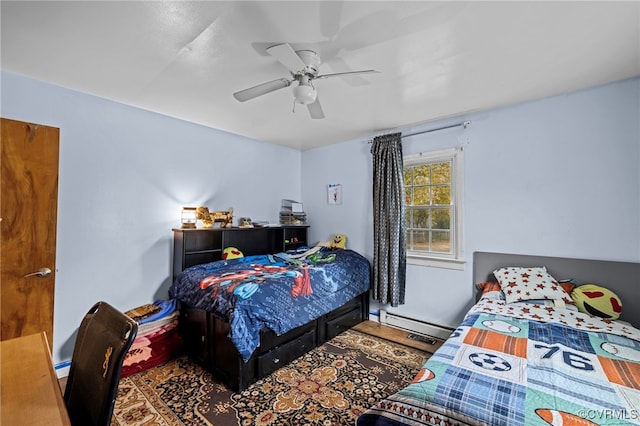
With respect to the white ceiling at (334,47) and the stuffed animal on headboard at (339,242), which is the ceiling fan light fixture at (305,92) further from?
the stuffed animal on headboard at (339,242)

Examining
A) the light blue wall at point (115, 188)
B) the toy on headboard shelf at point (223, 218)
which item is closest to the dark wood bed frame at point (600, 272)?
the toy on headboard shelf at point (223, 218)

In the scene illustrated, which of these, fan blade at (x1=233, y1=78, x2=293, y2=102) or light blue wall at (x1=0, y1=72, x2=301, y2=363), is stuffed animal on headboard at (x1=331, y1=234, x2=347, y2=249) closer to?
light blue wall at (x1=0, y1=72, x2=301, y2=363)

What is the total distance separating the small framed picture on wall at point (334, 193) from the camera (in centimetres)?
405

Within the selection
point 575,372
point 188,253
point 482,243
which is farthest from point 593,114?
point 188,253

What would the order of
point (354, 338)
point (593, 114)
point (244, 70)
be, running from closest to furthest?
1. point (244, 70)
2. point (593, 114)
3. point (354, 338)

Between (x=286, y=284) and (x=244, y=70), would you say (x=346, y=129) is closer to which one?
(x=244, y=70)

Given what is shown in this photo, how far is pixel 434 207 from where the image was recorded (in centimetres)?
325

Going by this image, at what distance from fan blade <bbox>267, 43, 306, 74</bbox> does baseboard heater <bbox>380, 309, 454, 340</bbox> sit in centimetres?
296

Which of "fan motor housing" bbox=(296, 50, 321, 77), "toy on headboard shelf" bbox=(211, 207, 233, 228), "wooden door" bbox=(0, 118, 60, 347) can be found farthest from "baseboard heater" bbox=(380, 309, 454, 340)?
"wooden door" bbox=(0, 118, 60, 347)

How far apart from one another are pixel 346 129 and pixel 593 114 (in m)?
2.33

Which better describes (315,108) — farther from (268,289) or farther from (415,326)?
(415,326)

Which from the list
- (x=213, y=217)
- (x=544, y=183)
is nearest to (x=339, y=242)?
(x=213, y=217)

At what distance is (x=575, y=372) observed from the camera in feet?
4.51

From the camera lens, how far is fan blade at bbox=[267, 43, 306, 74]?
1502 millimetres
